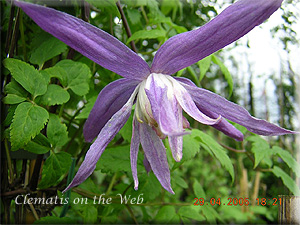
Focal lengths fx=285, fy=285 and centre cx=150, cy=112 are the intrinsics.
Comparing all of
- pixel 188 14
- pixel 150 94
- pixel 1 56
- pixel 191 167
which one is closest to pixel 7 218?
pixel 1 56

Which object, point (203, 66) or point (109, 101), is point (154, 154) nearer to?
point (109, 101)

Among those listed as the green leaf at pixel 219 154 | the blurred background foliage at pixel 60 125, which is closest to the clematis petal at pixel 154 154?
the blurred background foliage at pixel 60 125

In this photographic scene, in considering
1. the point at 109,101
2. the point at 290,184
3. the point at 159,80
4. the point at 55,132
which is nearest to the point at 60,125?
the point at 55,132

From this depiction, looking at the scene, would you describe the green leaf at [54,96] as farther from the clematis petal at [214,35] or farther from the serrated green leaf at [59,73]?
the clematis petal at [214,35]

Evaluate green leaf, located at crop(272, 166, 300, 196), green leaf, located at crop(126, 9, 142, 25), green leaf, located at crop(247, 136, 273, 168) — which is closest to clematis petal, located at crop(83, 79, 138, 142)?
green leaf, located at crop(126, 9, 142, 25)

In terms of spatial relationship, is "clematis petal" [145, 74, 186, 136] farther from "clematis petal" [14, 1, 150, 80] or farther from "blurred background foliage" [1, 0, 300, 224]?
"blurred background foliage" [1, 0, 300, 224]

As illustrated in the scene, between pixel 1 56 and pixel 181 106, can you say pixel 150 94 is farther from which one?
pixel 1 56

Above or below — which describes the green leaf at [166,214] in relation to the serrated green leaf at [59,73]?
below
